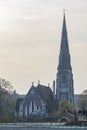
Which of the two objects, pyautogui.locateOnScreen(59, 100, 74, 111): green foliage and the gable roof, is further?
the gable roof

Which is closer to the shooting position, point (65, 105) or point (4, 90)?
point (4, 90)

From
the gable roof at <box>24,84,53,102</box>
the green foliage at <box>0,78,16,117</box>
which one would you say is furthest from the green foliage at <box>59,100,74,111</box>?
the green foliage at <box>0,78,16,117</box>

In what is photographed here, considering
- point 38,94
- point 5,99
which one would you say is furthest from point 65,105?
point 5,99

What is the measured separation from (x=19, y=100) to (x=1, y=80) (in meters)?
24.6

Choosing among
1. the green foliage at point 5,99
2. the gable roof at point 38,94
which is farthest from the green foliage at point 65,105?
the green foliage at point 5,99

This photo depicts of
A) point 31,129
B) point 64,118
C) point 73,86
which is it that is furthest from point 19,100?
point 31,129

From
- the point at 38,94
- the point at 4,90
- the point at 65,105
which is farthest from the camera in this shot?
the point at 65,105

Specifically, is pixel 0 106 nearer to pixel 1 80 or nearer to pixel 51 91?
pixel 1 80

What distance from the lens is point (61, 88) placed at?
19675cm

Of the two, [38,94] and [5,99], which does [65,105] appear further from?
[5,99]

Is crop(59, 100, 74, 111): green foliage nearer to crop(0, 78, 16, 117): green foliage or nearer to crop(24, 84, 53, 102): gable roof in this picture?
crop(24, 84, 53, 102): gable roof

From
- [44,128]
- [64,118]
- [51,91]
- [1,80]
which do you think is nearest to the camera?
[44,128]

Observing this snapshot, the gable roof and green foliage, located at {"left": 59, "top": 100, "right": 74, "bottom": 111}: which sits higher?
the gable roof

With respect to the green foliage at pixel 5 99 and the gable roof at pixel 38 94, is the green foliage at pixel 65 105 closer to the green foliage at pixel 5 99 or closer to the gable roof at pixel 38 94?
the gable roof at pixel 38 94
